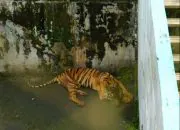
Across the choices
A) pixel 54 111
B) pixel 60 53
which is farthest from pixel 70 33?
pixel 54 111

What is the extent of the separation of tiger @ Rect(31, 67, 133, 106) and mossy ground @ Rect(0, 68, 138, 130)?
9cm

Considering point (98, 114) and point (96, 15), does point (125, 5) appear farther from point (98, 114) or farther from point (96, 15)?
point (98, 114)

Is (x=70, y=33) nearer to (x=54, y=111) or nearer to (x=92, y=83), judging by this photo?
(x=92, y=83)

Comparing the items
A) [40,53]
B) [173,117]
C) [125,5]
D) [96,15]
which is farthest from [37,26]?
[173,117]

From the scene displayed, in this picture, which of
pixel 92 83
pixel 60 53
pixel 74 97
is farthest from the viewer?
pixel 60 53

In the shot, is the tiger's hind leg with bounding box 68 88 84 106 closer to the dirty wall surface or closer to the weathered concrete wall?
the dirty wall surface

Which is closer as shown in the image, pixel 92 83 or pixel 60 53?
pixel 92 83

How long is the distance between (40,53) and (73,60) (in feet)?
1.84

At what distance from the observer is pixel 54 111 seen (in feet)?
22.2

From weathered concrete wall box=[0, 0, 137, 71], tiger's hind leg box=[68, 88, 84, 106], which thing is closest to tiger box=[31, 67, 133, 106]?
tiger's hind leg box=[68, 88, 84, 106]

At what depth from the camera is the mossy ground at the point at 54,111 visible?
6469mm

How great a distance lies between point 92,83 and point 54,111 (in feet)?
2.74

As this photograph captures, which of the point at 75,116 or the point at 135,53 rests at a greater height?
the point at 135,53

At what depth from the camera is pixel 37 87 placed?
7.25 m
